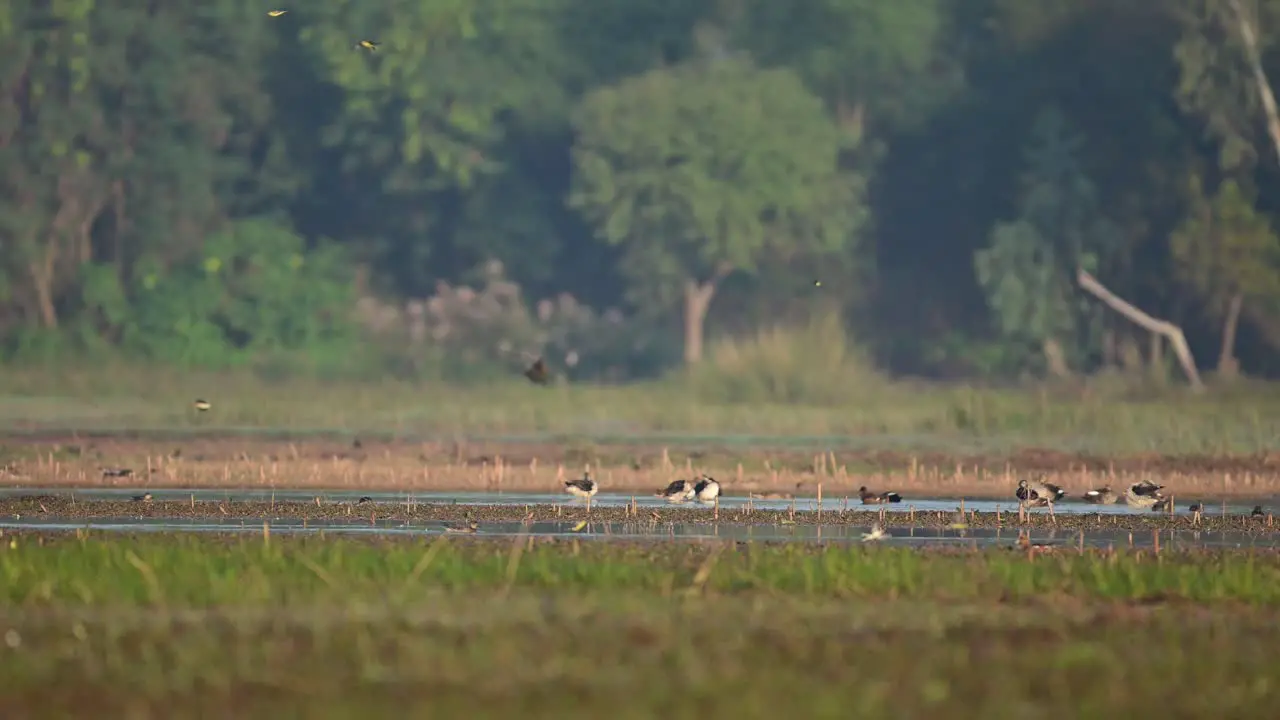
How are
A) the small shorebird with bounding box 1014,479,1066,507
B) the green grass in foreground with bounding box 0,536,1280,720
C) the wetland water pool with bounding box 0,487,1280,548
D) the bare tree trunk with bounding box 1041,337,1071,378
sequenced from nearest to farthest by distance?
1. the green grass in foreground with bounding box 0,536,1280,720
2. the wetland water pool with bounding box 0,487,1280,548
3. the small shorebird with bounding box 1014,479,1066,507
4. the bare tree trunk with bounding box 1041,337,1071,378

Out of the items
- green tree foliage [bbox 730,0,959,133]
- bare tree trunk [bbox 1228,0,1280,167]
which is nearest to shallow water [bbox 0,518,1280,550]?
bare tree trunk [bbox 1228,0,1280,167]

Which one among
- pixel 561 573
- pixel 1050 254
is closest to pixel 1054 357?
pixel 1050 254

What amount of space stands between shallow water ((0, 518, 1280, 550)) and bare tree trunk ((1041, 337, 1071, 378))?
3652 centimetres

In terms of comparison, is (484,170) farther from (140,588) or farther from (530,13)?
(140,588)

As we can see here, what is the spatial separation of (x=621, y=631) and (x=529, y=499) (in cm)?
1231

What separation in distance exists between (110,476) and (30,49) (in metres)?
35.3

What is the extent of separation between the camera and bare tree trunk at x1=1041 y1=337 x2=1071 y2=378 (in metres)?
62.4

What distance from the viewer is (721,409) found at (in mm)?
46500

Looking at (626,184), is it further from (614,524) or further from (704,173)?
(614,524)

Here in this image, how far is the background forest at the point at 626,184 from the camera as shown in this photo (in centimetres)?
6328

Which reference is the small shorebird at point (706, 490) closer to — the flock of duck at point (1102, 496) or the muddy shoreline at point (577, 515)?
the muddy shoreline at point (577, 515)

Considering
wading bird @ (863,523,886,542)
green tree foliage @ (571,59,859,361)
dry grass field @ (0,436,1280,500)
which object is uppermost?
green tree foliage @ (571,59,859,361)

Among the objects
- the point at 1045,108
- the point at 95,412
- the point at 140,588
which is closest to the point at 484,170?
the point at 1045,108

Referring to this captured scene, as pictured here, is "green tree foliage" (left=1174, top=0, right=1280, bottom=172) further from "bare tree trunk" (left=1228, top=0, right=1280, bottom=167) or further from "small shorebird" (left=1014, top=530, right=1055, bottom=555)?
"small shorebird" (left=1014, top=530, right=1055, bottom=555)
